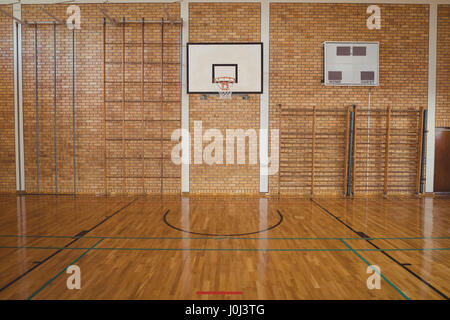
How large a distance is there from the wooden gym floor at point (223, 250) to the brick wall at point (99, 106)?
1.23m

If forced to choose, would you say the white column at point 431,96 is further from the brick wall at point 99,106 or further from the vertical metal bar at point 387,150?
Result: the brick wall at point 99,106

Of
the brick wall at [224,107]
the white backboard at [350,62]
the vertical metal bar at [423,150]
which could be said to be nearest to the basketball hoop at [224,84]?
the brick wall at [224,107]

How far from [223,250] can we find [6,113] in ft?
23.4

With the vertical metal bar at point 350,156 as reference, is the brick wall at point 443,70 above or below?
above

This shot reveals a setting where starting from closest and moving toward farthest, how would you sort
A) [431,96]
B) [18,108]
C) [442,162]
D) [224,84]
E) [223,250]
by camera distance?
[223,250]
[224,84]
[431,96]
[18,108]
[442,162]

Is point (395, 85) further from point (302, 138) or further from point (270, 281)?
point (270, 281)

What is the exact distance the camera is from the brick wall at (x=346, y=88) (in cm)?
728

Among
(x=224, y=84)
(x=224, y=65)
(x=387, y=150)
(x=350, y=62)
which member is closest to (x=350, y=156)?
(x=387, y=150)


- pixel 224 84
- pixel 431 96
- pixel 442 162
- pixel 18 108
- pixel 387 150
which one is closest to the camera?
pixel 224 84

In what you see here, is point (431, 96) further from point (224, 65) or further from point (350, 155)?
point (224, 65)

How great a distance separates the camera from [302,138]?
7.42 metres

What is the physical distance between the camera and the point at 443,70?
7.32 m

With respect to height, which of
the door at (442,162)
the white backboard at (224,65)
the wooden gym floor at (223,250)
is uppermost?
the white backboard at (224,65)

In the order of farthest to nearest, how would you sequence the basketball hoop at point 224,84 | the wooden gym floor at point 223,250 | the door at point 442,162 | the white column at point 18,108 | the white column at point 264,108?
the door at point 442,162
the white column at point 18,108
the white column at point 264,108
the basketball hoop at point 224,84
the wooden gym floor at point 223,250
